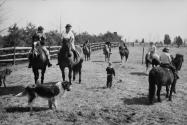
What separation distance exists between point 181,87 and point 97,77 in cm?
475

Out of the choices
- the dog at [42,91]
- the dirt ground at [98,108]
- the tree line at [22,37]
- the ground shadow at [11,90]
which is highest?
the tree line at [22,37]

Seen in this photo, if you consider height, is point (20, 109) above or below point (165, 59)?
below

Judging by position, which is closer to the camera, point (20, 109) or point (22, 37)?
point (20, 109)

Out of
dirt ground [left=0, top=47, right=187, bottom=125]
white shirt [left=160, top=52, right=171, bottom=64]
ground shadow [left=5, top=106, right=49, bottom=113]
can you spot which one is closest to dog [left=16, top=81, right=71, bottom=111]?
ground shadow [left=5, top=106, right=49, bottom=113]

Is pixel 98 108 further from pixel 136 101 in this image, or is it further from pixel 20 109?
pixel 20 109

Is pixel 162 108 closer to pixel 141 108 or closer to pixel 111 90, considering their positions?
pixel 141 108

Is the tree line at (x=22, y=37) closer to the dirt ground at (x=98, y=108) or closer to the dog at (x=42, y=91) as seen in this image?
the dirt ground at (x=98, y=108)

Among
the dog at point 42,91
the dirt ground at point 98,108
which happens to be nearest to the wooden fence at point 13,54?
the dirt ground at point 98,108

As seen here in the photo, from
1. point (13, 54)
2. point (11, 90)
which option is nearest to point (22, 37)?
point (13, 54)

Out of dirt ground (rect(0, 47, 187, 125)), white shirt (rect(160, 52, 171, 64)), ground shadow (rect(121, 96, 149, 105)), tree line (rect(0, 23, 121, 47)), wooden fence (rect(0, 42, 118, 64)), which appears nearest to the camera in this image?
dirt ground (rect(0, 47, 187, 125))

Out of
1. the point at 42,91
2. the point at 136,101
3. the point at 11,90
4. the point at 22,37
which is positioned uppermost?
the point at 22,37

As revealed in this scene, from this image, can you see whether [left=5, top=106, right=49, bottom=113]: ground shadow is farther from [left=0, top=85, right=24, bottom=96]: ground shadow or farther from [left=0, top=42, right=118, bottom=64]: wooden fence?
[left=0, top=42, right=118, bottom=64]: wooden fence

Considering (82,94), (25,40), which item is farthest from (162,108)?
(25,40)

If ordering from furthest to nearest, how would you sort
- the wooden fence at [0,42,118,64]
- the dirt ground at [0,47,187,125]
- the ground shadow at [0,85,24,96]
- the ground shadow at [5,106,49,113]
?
the wooden fence at [0,42,118,64] → the ground shadow at [0,85,24,96] → the ground shadow at [5,106,49,113] → the dirt ground at [0,47,187,125]
